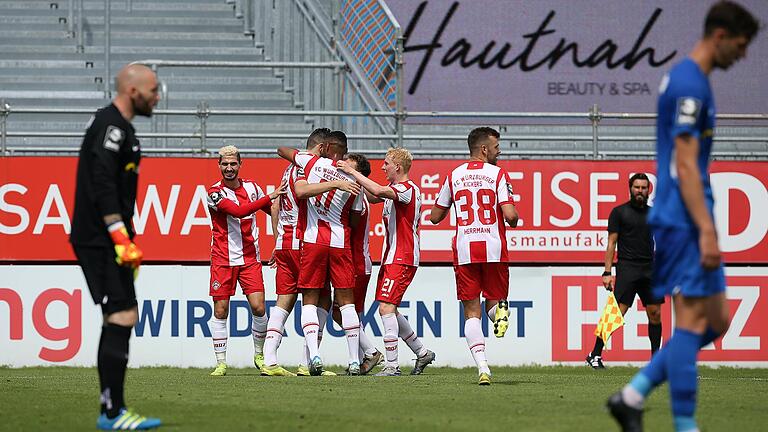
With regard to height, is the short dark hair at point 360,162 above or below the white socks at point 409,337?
above

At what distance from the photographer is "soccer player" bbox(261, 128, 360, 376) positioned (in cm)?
1254

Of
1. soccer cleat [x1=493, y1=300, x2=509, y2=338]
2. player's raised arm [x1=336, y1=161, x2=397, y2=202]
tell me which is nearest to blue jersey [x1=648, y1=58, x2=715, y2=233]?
soccer cleat [x1=493, y1=300, x2=509, y2=338]

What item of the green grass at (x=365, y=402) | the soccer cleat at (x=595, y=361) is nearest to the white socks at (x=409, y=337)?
the green grass at (x=365, y=402)

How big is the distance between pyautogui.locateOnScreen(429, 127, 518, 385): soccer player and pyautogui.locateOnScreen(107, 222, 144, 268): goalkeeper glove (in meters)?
4.50

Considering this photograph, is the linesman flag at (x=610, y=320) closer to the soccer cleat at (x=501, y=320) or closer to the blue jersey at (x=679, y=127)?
the soccer cleat at (x=501, y=320)

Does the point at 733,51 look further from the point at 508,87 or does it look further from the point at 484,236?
the point at 508,87

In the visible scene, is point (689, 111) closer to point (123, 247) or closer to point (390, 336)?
point (123, 247)

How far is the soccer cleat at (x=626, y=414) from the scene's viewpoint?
6.11m

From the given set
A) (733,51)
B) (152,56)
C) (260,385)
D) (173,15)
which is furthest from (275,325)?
(173,15)

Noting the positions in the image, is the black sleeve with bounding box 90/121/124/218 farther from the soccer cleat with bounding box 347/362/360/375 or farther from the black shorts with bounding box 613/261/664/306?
the black shorts with bounding box 613/261/664/306

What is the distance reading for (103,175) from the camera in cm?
718

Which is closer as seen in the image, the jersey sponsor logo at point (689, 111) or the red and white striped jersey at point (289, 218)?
the jersey sponsor logo at point (689, 111)

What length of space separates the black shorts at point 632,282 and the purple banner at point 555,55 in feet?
21.0

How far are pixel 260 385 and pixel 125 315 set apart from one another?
12.1 ft
